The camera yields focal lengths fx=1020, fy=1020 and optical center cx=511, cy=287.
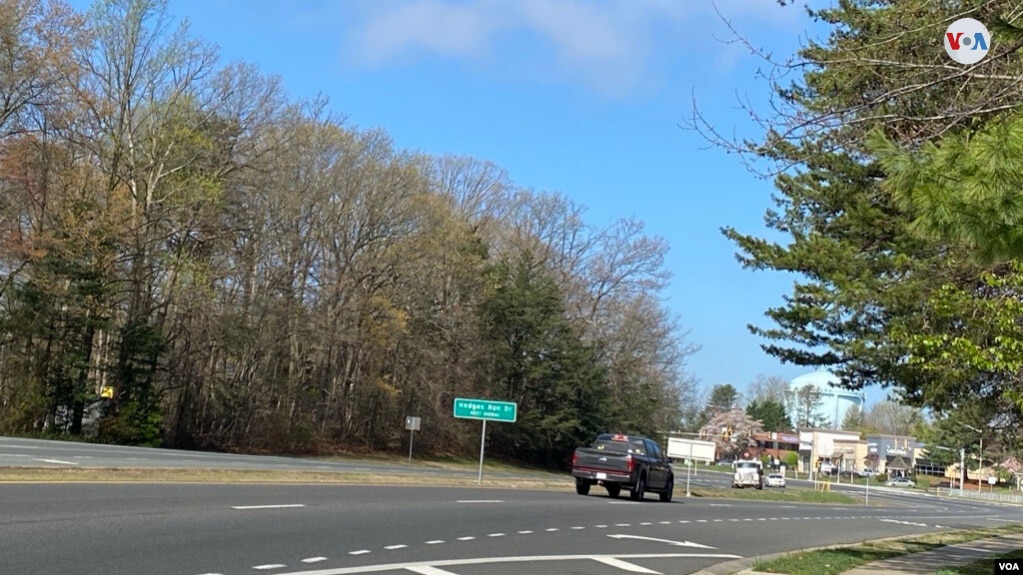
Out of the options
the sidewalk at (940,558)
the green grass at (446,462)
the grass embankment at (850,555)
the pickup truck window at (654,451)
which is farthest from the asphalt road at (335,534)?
the green grass at (446,462)

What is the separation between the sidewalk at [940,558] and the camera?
1442cm

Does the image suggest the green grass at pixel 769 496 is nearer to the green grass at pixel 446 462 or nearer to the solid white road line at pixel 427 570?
the green grass at pixel 446 462

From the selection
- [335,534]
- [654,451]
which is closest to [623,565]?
[335,534]

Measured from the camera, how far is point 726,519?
25.2 metres

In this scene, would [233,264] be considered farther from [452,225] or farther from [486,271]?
[486,271]

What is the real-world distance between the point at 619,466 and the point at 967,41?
863 inches

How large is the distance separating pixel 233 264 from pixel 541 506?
30.5 m

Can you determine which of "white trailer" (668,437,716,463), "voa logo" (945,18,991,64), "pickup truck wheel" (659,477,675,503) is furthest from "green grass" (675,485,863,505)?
"voa logo" (945,18,991,64)

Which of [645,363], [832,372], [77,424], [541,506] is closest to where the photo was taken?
[541,506]

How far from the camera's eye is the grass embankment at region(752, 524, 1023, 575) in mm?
13930

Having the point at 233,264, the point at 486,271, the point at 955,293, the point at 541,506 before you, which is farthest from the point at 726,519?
the point at 486,271

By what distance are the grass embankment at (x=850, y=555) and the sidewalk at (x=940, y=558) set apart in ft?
0.78

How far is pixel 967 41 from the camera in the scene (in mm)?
9250

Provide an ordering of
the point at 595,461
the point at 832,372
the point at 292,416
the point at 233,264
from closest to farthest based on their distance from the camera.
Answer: the point at 832,372
the point at 595,461
the point at 233,264
the point at 292,416
